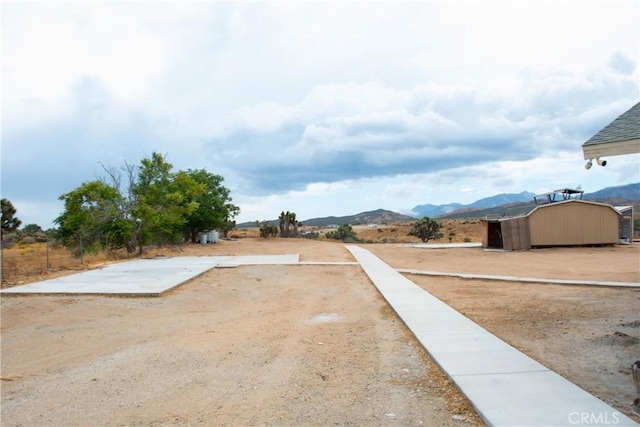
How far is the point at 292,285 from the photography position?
14023mm

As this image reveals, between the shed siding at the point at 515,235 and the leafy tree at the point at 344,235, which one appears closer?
the shed siding at the point at 515,235

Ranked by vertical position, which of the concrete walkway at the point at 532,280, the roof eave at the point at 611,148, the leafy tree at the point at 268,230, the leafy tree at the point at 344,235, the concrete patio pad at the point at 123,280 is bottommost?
the concrete walkway at the point at 532,280

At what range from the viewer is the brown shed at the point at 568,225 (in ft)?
90.2

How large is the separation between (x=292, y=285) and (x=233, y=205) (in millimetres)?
27771

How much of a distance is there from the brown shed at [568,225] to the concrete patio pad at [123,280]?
17.6 meters

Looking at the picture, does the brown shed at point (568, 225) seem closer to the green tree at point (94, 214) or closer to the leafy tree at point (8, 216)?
the green tree at point (94, 214)

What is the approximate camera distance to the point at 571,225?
27.8 m

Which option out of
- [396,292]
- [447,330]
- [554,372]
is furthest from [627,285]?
[554,372]

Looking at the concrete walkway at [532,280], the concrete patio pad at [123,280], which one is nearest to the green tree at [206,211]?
the concrete patio pad at [123,280]

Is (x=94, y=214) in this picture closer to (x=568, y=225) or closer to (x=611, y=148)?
(x=611, y=148)

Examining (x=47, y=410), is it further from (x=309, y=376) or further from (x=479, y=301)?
(x=479, y=301)

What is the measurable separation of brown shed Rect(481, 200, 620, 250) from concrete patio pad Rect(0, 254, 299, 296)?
1763 cm

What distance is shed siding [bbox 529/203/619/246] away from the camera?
27.6 m

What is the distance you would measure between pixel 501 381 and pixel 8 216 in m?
46.3
